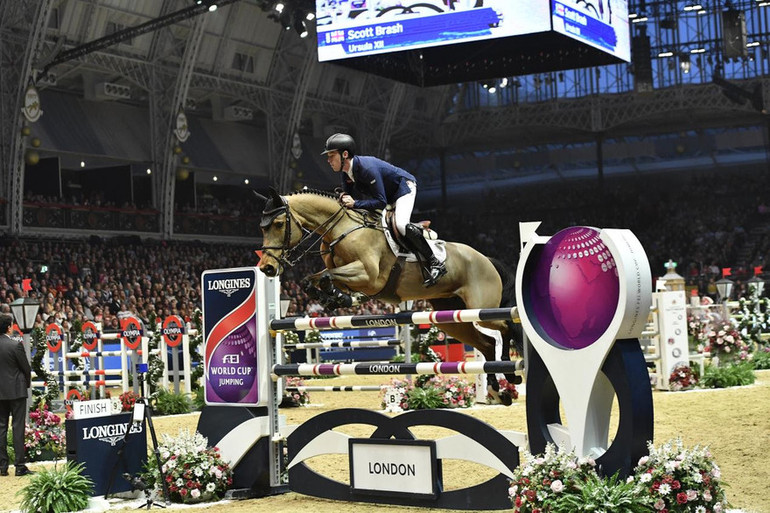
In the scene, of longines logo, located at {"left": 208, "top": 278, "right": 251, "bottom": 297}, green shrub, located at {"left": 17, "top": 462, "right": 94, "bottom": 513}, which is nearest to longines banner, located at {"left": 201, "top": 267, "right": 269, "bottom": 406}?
longines logo, located at {"left": 208, "top": 278, "right": 251, "bottom": 297}

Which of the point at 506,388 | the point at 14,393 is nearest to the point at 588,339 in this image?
the point at 506,388

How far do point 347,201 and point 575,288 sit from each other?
3.02 metres

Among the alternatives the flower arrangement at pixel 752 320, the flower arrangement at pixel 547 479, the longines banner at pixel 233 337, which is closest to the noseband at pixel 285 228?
the longines banner at pixel 233 337

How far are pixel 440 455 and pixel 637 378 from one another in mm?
1695

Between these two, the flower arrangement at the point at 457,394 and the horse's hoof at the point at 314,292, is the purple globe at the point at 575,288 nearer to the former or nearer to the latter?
the horse's hoof at the point at 314,292

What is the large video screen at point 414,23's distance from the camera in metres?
23.3

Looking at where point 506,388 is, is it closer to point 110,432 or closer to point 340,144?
point 340,144

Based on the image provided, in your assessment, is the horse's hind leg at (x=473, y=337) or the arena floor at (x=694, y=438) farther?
the horse's hind leg at (x=473, y=337)

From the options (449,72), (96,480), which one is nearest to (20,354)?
(96,480)

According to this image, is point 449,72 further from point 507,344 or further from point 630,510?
point 630,510

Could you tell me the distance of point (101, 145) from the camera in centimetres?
3106

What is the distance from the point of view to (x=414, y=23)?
78.7 feet

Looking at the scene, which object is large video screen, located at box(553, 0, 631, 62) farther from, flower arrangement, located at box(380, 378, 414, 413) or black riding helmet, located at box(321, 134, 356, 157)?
black riding helmet, located at box(321, 134, 356, 157)

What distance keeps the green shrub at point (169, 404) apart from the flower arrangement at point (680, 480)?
10.5 metres
